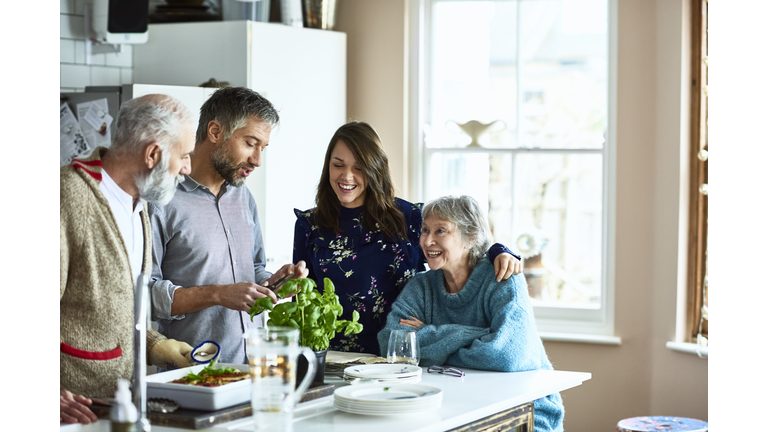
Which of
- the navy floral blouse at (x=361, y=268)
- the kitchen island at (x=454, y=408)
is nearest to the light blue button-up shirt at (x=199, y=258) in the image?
the navy floral blouse at (x=361, y=268)

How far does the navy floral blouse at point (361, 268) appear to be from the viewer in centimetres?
258

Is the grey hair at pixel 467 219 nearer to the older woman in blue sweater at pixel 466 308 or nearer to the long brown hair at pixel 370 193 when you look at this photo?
the older woman in blue sweater at pixel 466 308

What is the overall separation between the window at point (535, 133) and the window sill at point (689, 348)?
1.12ft

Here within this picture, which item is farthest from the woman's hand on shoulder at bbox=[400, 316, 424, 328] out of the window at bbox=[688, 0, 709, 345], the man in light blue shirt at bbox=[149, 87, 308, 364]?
the window at bbox=[688, 0, 709, 345]

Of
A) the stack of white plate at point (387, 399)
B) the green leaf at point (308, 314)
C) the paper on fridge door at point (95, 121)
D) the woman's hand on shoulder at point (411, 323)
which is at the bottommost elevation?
the stack of white plate at point (387, 399)

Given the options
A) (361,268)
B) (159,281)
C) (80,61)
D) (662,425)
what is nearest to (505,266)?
(361,268)

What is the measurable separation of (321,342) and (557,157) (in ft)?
8.72

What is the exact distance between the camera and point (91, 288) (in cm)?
155

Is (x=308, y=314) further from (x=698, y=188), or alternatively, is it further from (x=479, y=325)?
(x=698, y=188)

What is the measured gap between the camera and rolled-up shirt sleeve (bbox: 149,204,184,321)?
213 centimetres

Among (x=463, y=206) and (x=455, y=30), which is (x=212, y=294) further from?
(x=455, y=30)

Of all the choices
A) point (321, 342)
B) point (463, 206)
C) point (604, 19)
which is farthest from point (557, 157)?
point (321, 342)

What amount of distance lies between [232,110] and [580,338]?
2.46 metres

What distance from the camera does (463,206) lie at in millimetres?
2539
